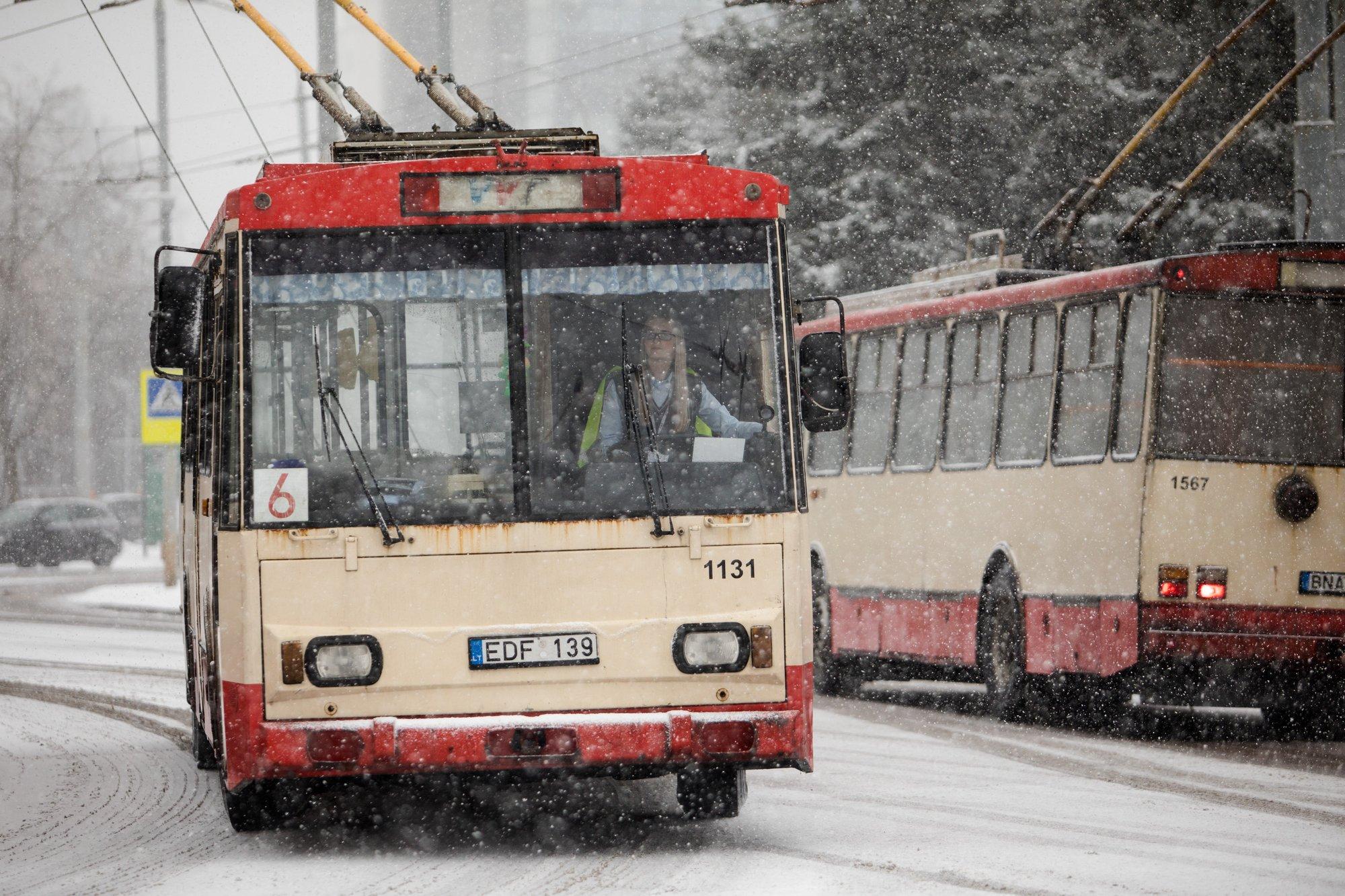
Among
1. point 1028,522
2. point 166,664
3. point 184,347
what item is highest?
point 184,347

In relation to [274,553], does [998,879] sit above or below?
below

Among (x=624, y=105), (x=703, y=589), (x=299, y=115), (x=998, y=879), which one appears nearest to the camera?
(x=998, y=879)

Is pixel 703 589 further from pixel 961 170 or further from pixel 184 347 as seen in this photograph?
pixel 961 170

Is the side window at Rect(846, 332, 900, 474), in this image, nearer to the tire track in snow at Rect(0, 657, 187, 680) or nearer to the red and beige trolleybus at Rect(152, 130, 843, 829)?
the tire track in snow at Rect(0, 657, 187, 680)

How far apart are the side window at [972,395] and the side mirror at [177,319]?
8769 mm

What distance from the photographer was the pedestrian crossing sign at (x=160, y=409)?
30859 millimetres

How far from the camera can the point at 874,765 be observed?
1362 cm

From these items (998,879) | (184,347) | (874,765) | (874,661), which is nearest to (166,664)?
(874,661)

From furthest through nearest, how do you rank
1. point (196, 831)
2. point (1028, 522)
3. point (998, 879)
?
point (1028, 522)
point (196, 831)
point (998, 879)

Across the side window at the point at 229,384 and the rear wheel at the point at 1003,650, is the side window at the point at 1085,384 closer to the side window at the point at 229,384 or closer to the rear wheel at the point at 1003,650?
the rear wheel at the point at 1003,650

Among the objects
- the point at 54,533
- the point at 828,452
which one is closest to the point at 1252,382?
the point at 828,452

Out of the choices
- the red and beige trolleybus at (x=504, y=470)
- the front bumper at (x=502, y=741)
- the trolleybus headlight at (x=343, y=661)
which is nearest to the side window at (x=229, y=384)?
the red and beige trolleybus at (x=504, y=470)

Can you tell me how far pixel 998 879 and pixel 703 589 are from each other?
1636mm

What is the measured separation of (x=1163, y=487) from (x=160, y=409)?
722 inches
